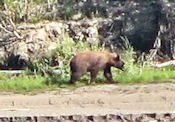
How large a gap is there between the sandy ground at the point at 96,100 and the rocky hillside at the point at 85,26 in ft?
14.5

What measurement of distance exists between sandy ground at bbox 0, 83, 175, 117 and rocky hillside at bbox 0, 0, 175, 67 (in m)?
4.41

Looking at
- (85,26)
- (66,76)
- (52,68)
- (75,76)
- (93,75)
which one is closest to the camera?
(75,76)

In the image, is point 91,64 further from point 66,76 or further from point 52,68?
point 52,68

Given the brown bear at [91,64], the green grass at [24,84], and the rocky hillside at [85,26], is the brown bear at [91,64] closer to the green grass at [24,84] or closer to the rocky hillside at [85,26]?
the green grass at [24,84]

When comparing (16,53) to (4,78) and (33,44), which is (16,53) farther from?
(4,78)

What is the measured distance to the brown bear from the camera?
63.1 feet

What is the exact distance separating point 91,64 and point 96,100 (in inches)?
83.6

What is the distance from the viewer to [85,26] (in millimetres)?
24031

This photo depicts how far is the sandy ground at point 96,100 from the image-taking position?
1677 centimetres

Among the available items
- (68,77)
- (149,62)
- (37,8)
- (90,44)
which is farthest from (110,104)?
(37,8)

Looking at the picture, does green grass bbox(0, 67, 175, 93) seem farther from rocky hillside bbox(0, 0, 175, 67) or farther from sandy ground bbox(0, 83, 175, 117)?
rocky hillside bbox(0, 0, 175, 67)

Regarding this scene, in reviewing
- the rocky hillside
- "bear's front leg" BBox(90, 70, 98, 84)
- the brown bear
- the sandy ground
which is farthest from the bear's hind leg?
the rocky hillside

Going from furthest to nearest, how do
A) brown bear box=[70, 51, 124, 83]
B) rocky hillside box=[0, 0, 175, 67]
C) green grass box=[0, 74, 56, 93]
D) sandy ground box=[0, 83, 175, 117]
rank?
rocky hillside box=[0, 0, 175, 67] → brown bear box=[70, 51, 124, 83] → green grass box=[0, 74, 56, 93] → sandy ground box=[0, 83, 175, 117]

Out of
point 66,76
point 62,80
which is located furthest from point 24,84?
point 66,76
